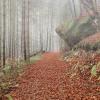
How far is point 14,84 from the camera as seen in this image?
13461 millimetres

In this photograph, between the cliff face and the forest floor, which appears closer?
the forest floor

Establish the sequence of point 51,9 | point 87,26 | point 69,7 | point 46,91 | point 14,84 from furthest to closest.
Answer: point 51,9 < point 69,7 < point 87,26 < point 14,84 < point 46,91

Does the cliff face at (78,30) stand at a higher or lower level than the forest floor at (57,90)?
higher

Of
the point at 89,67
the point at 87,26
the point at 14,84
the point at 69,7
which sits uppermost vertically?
the point at 69,7

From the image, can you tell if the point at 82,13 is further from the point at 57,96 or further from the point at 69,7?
the point at 57,96

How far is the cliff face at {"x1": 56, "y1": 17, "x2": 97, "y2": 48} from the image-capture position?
28031mm

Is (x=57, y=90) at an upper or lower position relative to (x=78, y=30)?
lower

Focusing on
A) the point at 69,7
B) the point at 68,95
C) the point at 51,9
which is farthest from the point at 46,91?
the point at 51,9

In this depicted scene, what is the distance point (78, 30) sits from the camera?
94.1 feet

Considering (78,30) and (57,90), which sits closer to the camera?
(57,90)

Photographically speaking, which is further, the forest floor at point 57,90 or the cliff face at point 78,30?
the cliff face at point 78,30

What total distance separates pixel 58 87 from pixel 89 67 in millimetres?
2810

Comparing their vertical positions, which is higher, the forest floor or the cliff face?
the cliff face

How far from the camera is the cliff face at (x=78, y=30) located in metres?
28.0
